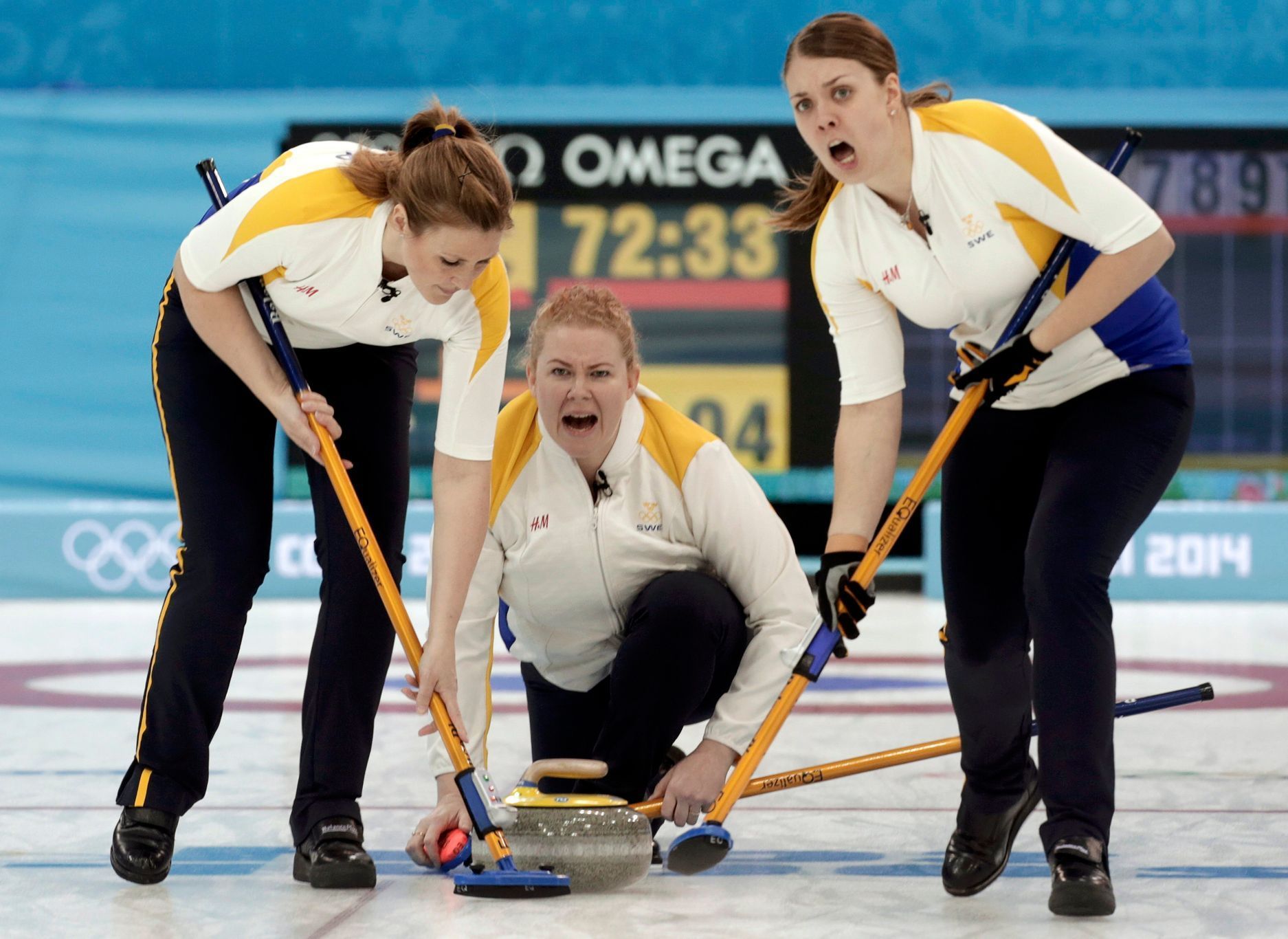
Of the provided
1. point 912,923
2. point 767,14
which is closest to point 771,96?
point 767,14

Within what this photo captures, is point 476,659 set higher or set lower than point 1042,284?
lower

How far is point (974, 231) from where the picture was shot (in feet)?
7.29

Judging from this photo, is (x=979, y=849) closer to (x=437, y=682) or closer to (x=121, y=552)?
(x=437, y=682)

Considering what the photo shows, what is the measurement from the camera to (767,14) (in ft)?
28.0

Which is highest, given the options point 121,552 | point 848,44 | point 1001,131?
point 848,44

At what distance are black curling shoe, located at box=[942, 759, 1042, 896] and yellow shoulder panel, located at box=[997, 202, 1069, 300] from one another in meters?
0.76

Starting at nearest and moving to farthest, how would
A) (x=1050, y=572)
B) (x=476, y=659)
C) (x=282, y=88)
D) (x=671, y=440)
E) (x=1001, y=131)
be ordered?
1. (x=1050, y=572)
2. (x=1001, y=131)
3. (x=476, y=659)
4. (x=671, y=440)
5. (x=282, y=88)

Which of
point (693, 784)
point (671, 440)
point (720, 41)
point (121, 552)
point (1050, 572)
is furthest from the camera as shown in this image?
point (720, 41)

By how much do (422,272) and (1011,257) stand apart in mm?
824

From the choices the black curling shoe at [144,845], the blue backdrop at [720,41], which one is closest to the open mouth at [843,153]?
the black curling shoe at [144,845]

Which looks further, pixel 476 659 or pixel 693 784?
pixel 476 659

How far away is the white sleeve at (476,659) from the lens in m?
2.37

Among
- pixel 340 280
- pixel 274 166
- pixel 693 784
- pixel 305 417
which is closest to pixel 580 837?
pixel 693 784

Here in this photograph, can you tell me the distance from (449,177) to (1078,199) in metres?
0.84
